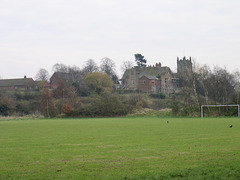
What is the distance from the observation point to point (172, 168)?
972 centimetres

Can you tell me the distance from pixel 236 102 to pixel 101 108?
23.9 meters

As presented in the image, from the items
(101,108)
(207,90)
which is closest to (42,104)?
(101,108)

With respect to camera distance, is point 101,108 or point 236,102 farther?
point 101,108

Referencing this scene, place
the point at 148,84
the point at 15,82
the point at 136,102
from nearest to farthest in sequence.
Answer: the point at 136,102
the point at 148,84
the point at 15,82

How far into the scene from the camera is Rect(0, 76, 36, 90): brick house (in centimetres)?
11322

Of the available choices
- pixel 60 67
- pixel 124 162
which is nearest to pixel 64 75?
pixel 60 67

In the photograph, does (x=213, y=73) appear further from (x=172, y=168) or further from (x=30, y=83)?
(x=30, y=83)

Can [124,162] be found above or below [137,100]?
below

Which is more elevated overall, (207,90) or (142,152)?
(207,90)

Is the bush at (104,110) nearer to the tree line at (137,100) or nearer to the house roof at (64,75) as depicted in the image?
the tree line at (137,100)

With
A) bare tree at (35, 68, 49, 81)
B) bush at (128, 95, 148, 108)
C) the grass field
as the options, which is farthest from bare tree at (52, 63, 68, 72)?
the grass field

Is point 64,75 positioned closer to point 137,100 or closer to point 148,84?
point 148,84

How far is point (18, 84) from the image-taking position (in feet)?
388

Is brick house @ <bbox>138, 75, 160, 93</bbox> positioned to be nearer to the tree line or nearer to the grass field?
the tree line
